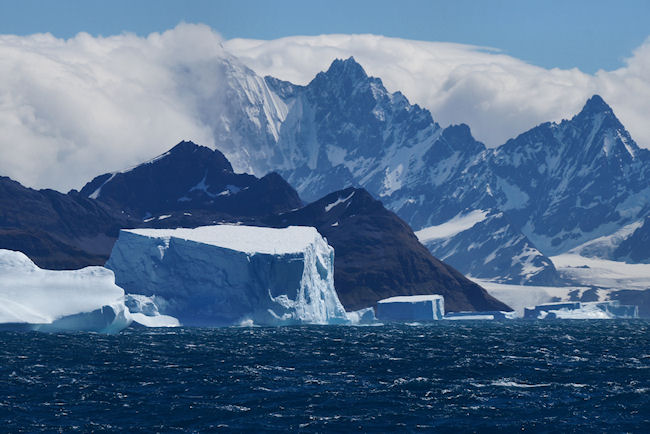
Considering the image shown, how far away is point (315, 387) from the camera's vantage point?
219ft

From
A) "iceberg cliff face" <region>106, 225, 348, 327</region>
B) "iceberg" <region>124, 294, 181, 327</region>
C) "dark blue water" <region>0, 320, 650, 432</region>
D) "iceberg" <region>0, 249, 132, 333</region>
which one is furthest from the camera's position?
Result: "iceberg cliff face" <region>106, 225, 348, 327</region>

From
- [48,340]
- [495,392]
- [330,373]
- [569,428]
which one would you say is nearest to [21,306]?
[48,340]

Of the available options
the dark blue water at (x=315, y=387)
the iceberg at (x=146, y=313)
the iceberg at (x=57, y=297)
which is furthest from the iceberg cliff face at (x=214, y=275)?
the dark blue water at (x=315, y=387)

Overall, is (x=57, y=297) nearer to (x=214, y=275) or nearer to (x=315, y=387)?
(x=214, y=275)

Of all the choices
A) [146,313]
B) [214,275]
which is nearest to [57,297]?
[146,313]

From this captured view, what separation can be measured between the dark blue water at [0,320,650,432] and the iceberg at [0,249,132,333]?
10.6 feet

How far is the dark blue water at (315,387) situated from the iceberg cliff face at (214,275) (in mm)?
33126

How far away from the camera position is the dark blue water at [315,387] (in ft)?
176

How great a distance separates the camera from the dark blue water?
53688mm

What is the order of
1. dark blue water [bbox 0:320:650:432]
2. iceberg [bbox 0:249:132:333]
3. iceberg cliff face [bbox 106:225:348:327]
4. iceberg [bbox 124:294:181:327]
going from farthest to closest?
iceberg cliff face [bbox 106:225:348:327]
iceberg [bbox 124:294:181:327]
iceberg [bbox 0:249:132:333]
dark blue water [bbox 0:320:650:432]

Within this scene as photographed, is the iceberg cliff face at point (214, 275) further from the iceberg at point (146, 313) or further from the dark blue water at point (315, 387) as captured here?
the dark blue water at point (315, 387)

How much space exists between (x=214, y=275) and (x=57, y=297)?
32299 mm

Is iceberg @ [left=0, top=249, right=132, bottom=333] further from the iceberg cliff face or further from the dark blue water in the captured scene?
the iceberg cliff face

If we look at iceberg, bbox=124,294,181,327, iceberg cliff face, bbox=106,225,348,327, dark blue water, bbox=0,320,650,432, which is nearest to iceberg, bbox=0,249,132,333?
dark blue water, bbox=0,320,650,432
